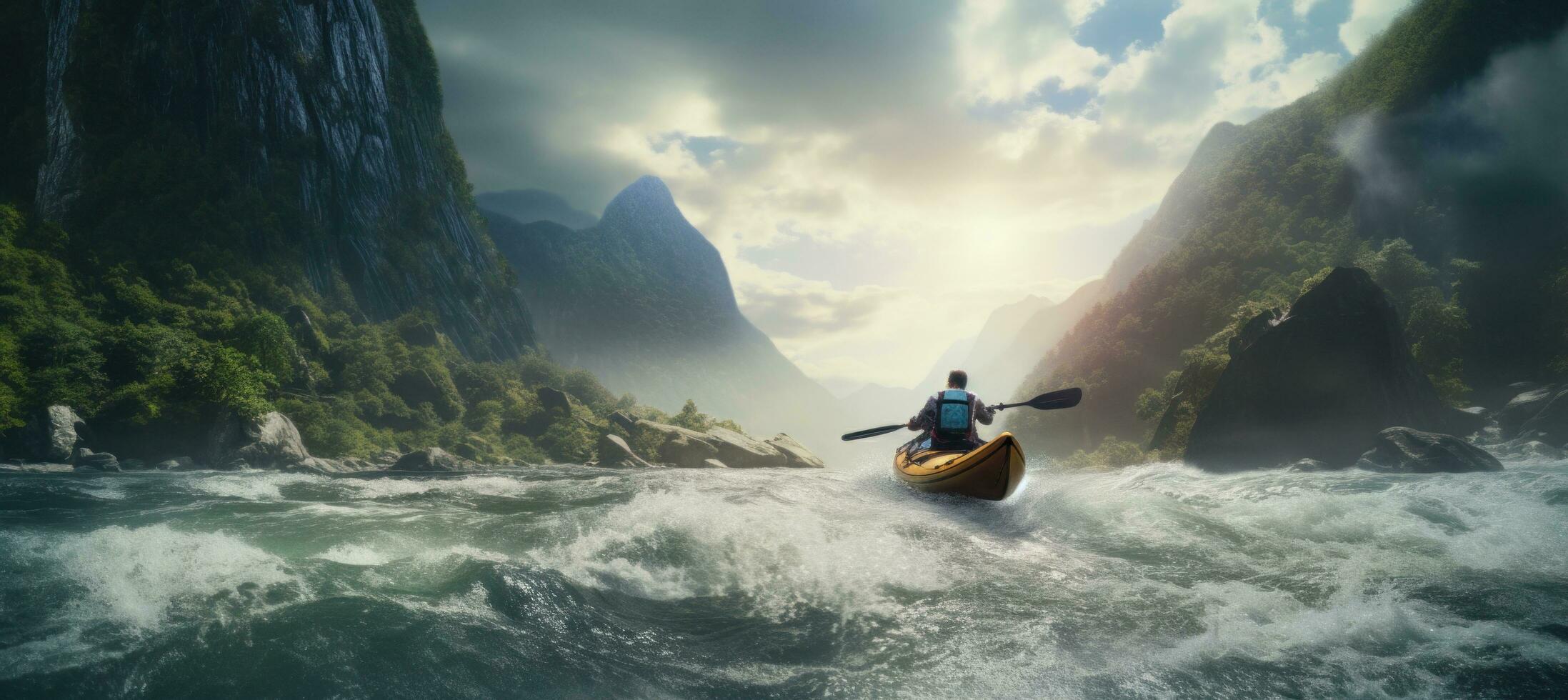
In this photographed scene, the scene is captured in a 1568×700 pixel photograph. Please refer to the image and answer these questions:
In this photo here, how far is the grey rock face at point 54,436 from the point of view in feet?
65.3

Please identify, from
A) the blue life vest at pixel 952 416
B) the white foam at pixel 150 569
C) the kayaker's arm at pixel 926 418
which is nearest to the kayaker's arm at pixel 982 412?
the blue life vest at pixel 952 416

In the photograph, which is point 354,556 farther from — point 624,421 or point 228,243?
point 228,243

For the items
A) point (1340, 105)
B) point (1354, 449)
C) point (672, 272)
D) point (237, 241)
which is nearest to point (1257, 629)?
point (1354, 449)

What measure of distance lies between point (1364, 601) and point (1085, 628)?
2528 mm

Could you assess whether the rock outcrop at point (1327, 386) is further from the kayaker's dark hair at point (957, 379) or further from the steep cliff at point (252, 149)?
the steep cliff at point (252, 149)

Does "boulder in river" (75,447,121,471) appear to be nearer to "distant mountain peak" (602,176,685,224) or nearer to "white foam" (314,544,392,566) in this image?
"white foam" (314,544,392,566)

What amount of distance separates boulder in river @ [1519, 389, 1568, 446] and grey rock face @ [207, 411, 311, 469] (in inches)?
1877

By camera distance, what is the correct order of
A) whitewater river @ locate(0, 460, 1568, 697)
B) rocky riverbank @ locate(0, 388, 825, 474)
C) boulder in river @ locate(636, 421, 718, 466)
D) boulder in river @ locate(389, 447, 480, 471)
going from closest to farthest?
whitewater river @ locate(0, 460, 1568, 697)
rocky riverbank @ locate(0, 388, 825, 474)
boulder in river @ locate(389, 447, 480, 471)
boulder in river @ locate(636, 421, 718, 466)

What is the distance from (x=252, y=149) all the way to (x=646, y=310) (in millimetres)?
111046

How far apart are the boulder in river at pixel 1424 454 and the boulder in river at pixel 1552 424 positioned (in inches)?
399

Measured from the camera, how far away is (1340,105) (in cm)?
5784

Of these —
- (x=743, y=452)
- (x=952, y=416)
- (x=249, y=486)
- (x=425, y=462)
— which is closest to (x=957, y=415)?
(x=952, y=416)

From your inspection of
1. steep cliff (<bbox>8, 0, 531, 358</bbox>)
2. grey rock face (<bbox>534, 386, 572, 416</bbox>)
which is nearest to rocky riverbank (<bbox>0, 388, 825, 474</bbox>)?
grey rock face (<bbox>534, 386, 572, 416</bbox>)

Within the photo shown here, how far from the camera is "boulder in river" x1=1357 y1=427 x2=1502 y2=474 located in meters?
14.6
